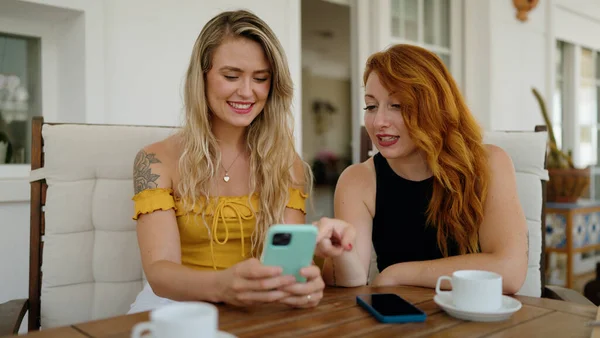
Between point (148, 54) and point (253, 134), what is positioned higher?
point (148, 54)

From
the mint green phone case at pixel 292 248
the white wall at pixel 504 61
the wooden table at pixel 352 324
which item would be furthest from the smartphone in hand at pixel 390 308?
the white wall at pixel 504 61

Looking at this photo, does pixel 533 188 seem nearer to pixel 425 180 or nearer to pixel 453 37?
pixel 425 180

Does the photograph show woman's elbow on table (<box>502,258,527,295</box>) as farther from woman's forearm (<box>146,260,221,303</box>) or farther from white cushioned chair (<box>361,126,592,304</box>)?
woman's forearm (<box>146,260,221,303</box>)

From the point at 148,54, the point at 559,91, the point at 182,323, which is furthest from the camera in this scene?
the point at 559,91

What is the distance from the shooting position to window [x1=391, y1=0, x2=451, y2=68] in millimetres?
3730

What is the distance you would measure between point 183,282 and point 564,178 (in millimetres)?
3165

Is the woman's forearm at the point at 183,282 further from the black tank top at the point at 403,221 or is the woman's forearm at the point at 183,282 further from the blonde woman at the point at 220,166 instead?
the black tank top at the point at 403,221

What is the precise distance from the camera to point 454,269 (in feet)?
4.12

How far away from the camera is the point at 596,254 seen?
5.47 meters

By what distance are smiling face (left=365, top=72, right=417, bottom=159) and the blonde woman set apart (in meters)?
0.25

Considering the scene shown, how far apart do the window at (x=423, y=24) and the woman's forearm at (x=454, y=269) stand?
263 centimetres

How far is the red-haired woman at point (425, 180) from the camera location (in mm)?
1430

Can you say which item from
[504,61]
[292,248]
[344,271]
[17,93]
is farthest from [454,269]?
[504,61]

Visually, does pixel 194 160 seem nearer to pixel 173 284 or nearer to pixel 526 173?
pixel 173 284
